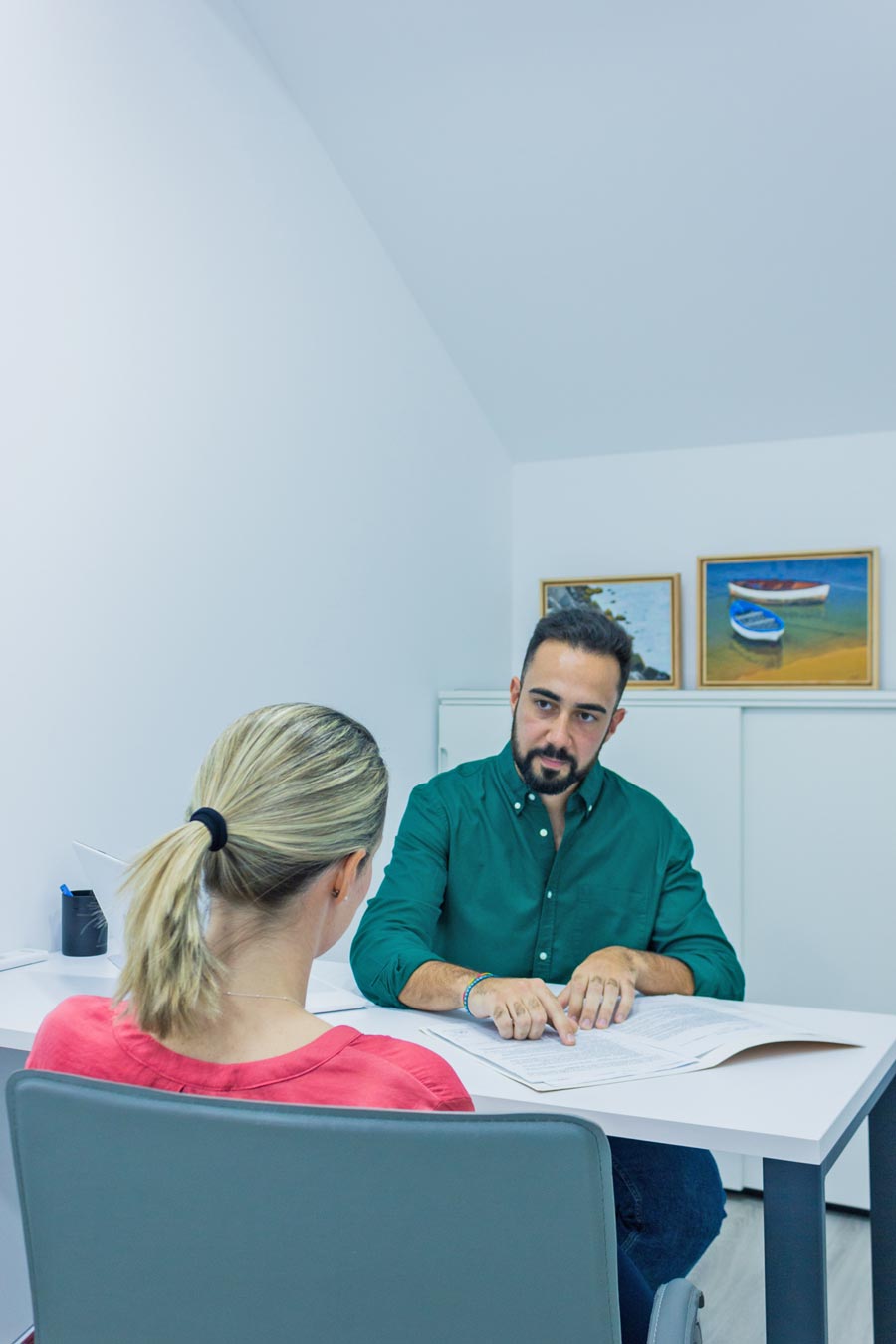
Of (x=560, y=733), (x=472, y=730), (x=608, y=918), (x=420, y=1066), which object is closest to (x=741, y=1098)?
(x=420, y=1066)

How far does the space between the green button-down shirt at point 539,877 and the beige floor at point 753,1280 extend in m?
0.82

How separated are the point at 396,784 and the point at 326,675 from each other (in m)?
0.46

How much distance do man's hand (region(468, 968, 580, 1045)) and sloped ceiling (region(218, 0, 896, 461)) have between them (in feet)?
6.38

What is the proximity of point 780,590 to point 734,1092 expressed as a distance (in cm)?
224

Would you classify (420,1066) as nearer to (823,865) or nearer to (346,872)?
(346,872)

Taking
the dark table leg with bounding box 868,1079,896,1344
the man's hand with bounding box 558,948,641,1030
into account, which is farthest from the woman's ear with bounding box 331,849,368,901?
the dark table leg with bounding box 868,1079,896,1344

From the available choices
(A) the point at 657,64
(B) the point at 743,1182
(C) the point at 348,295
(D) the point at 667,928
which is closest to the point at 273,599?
(C) the point at 348,295

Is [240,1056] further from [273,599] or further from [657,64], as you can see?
[657,64]

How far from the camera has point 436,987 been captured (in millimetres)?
1730

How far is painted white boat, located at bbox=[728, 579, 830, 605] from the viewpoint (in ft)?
11.0

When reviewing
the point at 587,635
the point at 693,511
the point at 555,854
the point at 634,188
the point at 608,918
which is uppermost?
the point at 634,188

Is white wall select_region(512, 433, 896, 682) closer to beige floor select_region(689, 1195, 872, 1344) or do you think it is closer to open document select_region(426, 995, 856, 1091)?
beige floor select_region(689, 1195, 872, 1344)

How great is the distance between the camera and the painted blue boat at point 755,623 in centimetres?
338

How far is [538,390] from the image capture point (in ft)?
11.5
